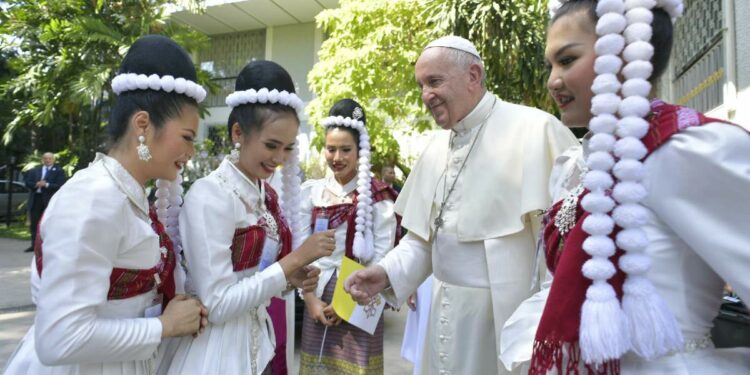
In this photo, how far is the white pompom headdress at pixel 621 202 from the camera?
1097mm

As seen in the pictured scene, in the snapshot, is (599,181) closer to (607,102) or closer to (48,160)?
(607,102)

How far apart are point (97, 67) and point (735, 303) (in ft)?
34.9

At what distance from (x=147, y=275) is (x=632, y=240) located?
1416 mm

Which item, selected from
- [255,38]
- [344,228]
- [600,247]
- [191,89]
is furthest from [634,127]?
[255,38]

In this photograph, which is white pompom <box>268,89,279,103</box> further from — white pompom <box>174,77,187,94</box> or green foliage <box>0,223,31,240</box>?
green foliage <box>0,223,31,240</box>

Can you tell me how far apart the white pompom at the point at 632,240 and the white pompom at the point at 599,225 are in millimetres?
27

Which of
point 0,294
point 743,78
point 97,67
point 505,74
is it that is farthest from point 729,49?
point 97,67

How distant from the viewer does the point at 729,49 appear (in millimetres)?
5566

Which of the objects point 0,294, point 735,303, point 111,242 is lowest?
point 0,294

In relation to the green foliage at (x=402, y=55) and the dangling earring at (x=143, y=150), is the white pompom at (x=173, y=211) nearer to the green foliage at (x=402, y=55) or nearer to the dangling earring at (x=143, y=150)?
the dangling earring at (x=143, y=150)

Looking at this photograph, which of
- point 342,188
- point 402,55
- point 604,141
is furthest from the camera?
point 402,55

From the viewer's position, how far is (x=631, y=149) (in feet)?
3.73

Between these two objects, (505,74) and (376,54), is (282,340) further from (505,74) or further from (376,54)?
(376,54)

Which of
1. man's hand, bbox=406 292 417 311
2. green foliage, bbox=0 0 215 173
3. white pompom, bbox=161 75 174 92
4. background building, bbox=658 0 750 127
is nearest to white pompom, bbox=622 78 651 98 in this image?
white pompom, bbox=161 75 174 92
